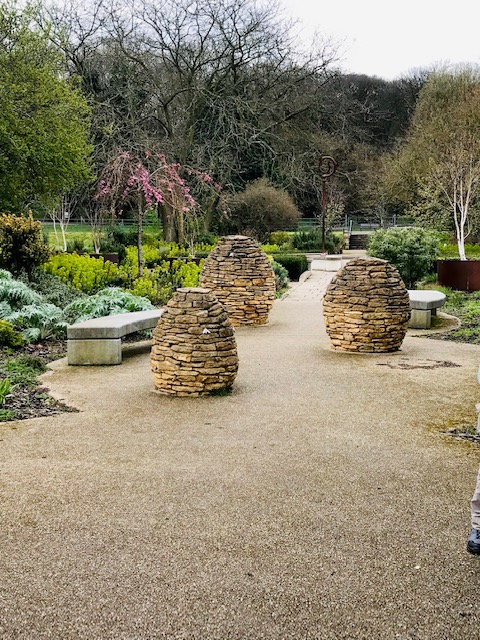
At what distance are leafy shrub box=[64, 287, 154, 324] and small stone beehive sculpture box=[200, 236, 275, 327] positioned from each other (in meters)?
1.21

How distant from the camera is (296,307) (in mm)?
14320

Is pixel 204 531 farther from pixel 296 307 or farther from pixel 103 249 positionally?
pixel 103 249

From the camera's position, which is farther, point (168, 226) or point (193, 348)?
point (168, 226)

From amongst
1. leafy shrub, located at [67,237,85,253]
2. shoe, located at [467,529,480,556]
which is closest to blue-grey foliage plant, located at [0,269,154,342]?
shoe, located at [467,529,480,556]

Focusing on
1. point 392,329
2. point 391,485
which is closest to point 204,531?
point 391,485

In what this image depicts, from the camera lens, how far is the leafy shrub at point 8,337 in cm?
879

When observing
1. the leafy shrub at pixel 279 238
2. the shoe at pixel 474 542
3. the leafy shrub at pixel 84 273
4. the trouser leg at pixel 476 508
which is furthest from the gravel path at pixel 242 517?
A: the leafy shrub at pixel 279 238

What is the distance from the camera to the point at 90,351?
8367mm

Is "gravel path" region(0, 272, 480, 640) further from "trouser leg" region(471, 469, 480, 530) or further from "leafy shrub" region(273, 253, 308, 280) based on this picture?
"leafy shrub" region(273, 253, 308, 280)

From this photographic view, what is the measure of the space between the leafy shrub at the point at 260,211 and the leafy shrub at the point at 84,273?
16281mm

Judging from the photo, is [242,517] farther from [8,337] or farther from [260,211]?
[260,211]

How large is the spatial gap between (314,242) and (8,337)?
23666 millimetres

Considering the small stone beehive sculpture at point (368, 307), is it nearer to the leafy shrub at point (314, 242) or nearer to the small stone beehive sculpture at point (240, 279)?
the small stone beehive sculpture at point (240, 279)

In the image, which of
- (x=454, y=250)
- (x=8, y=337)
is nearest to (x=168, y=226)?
(x=454, y=250)
